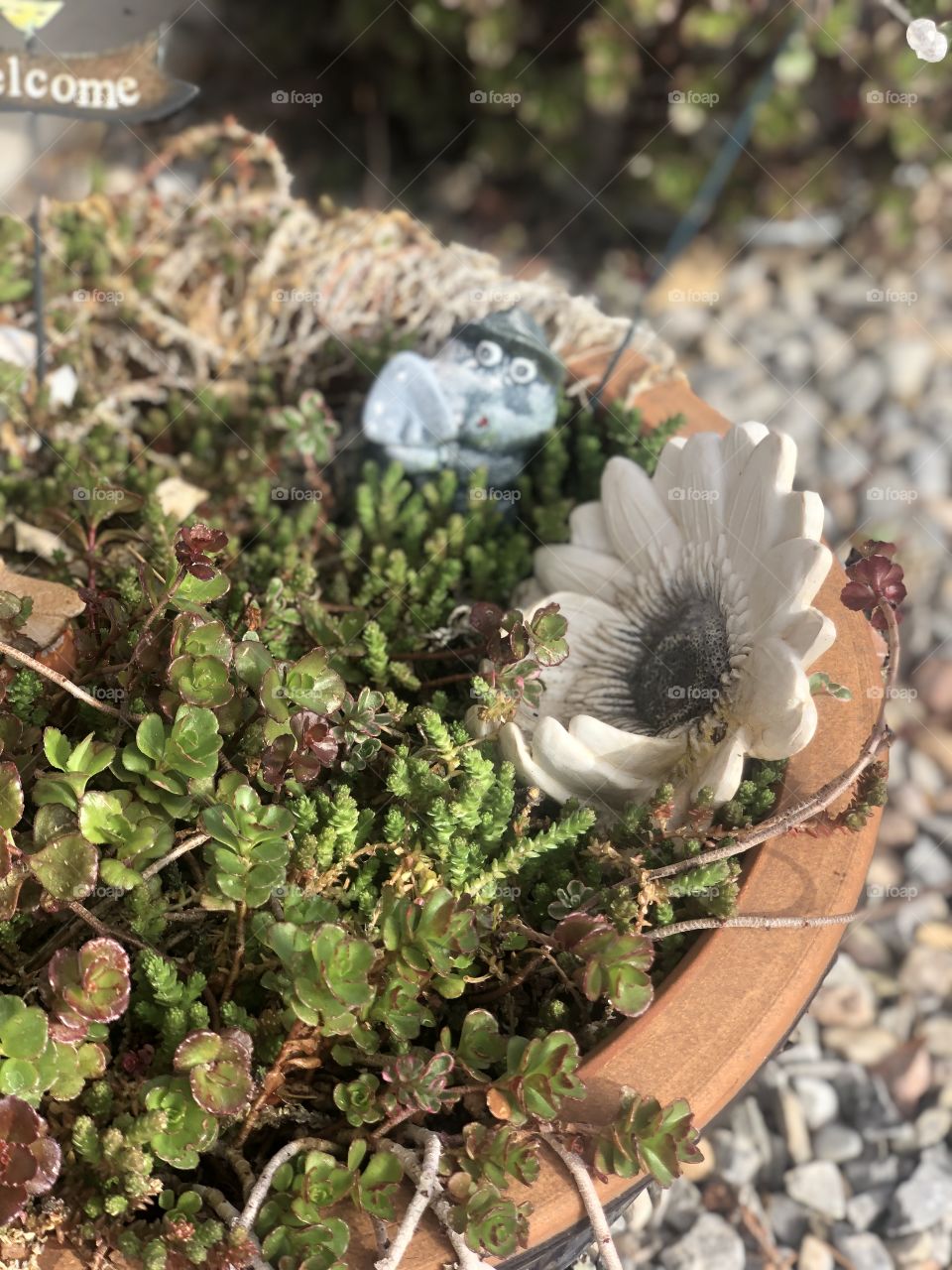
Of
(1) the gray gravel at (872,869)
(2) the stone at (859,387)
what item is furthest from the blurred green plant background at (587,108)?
(2) the stone at (859,387)

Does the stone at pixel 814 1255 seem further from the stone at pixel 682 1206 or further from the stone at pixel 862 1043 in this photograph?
the stone at pixel 862 1043

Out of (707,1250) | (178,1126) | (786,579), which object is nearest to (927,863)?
(707,1250)

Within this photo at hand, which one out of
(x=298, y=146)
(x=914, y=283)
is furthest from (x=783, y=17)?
(x=298, y=146)

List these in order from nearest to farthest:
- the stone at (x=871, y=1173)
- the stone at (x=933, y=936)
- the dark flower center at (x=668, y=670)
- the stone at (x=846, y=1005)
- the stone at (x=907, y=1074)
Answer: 1. the dark flower center at (x=668, y=670)
2. the stone at (x=871, y=1173)
3. the stone at (x=907, y=1074)
4. the stone at (x=846, y=1005)
5. the stone at (x=933, y=936)

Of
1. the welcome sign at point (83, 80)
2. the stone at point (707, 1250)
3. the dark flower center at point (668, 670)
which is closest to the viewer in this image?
the dark flower center at point (668, 670)

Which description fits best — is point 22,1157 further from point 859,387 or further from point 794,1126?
point 859,387

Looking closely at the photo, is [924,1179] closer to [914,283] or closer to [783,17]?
[914,283]

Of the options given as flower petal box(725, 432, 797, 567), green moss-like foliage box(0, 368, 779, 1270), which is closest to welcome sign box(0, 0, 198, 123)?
green moss-like foliage box(0, 368, 779, 1270)
